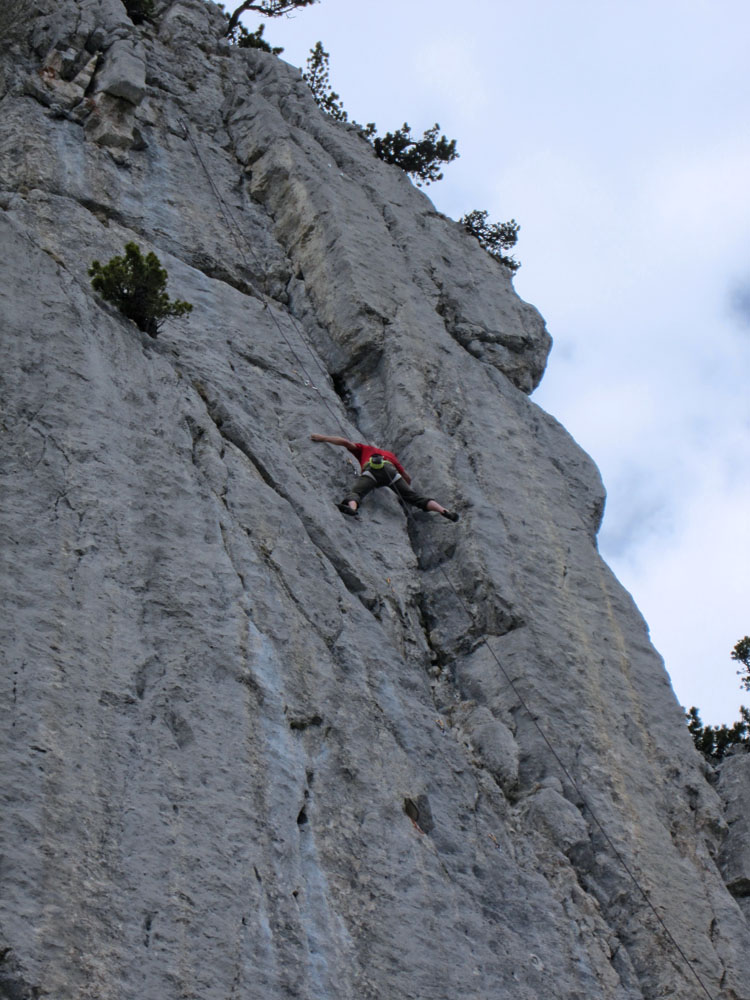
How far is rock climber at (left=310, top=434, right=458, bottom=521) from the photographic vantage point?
49.9ft

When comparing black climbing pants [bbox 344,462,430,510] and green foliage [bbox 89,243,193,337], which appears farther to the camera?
black climbing pants [bbox 344,462,430,510]

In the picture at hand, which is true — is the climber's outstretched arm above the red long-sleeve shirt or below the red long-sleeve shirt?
above

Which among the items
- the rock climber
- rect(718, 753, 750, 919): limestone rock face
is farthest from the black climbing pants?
rect(718, 753, 750, 919): limestone rock face

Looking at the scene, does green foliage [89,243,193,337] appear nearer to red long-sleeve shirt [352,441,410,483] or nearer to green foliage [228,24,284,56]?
red long-sleeve shirt [352,441,410,483]

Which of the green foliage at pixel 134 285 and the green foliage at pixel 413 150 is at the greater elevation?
the green foliage at pixel 413 150

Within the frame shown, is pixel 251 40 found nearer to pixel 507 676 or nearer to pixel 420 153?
pixel 420 153

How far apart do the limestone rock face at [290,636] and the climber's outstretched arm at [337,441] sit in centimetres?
11

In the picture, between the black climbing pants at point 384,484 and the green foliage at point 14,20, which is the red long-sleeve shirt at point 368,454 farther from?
the green foliage at point 14,20

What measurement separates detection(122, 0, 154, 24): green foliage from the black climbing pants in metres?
14.1

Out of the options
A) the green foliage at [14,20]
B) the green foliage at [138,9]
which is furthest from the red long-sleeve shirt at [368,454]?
the green foliage at [138,9]

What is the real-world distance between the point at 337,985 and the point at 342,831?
1473mm

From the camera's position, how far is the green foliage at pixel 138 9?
981 inches

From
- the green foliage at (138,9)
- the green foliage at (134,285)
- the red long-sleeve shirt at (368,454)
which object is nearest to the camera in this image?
the green foliage at (134,285)

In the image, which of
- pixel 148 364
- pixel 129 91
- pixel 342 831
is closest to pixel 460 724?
pixel 342 831
